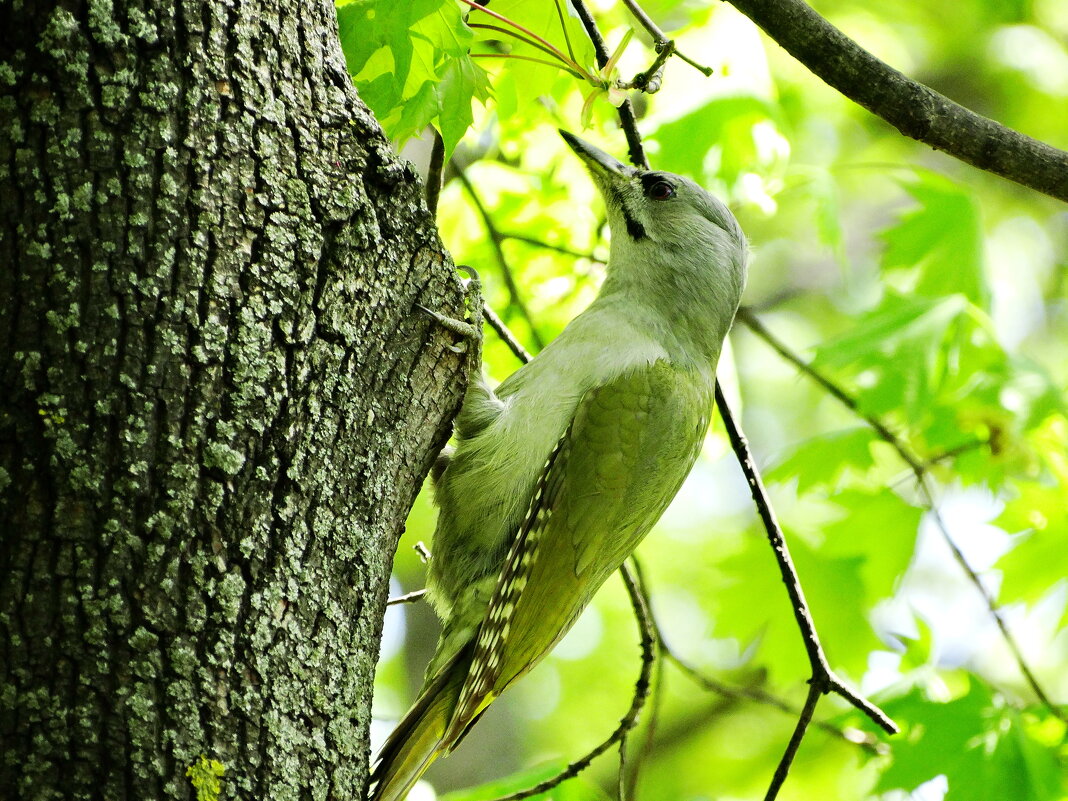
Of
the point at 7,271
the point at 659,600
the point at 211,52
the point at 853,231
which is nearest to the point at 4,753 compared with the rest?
the point at 7,271

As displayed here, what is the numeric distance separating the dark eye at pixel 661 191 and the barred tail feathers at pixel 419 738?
71.4 inches

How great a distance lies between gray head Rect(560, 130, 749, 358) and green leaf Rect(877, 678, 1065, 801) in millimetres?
1659

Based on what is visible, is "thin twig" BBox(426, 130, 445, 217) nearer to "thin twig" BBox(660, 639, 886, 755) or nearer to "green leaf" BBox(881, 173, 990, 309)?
"thin twig" BBox(660, 639, 886, 755)

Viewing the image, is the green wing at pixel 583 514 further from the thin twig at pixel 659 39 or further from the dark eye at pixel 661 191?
the thin twig at pixel 659 39

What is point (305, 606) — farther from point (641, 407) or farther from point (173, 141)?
point (641, 407)

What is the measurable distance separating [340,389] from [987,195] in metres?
8.78

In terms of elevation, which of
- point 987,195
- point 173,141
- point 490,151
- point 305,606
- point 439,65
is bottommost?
point 305,606

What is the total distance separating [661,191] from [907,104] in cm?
150

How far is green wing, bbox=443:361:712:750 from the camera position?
306cm

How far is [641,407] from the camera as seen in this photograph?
3275mm

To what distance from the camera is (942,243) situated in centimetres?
477

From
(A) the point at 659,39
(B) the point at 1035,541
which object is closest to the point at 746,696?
(B) the point at 1035,541

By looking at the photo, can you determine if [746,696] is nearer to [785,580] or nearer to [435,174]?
[785,580]

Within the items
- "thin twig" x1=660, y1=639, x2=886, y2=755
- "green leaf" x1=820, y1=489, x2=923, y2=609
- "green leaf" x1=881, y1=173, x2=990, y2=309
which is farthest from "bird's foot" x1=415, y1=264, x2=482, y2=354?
"green leaf" x1=881, y1=173, x2=990, y2=309
